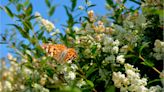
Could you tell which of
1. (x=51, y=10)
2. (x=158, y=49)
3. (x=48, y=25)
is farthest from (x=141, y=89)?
(x=48, y=25)

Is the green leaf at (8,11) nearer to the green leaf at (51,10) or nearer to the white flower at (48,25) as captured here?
the green leaf at (51,10)

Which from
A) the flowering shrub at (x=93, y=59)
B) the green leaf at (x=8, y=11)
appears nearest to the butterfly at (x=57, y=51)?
the flowering shrub at (x=93, y=59)

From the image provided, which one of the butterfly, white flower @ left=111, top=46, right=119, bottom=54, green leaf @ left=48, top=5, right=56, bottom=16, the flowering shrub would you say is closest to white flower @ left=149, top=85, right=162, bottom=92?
the flowering shrub

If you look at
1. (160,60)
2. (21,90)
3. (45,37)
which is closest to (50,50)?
(45,37)

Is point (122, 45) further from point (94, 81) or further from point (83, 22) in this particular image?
point (83, 22)

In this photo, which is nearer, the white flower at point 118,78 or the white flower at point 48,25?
the white flower at point 118,78

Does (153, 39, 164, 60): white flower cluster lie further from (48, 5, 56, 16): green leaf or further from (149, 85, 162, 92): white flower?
(48, 5, 56, 16): green leaf

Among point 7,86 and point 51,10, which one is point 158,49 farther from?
point 7,86
